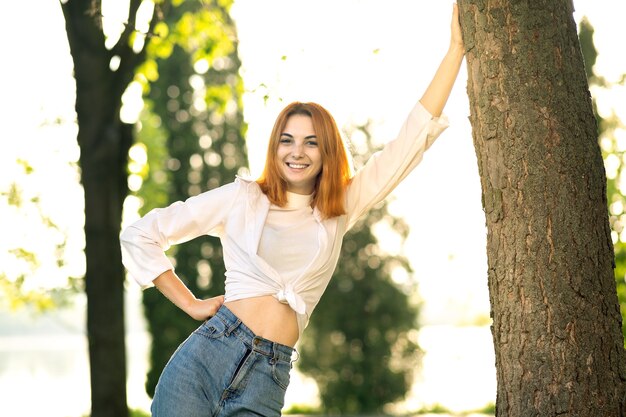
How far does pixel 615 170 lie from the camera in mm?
12734

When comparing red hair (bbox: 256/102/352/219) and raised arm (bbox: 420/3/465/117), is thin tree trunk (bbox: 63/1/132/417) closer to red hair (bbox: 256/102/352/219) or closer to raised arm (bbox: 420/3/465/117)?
red hair (bbox: 256/102/352/219)

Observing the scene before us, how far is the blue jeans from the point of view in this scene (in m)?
3.51

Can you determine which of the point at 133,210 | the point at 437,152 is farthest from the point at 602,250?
the point at 133,210

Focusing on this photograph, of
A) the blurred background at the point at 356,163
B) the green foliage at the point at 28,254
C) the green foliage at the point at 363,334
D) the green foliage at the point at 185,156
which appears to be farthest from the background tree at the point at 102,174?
the green foliage at the point at 185,156

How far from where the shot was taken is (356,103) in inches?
656

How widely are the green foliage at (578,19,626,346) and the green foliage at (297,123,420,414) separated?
4432 mm

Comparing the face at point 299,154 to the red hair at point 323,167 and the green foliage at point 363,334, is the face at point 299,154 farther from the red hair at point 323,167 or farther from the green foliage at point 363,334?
the green foliage at point 363,334

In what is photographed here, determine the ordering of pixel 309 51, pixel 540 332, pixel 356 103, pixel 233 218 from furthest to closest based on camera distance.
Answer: pixel 356 103 → pixel 309 51 → pixel 233 218 → pixel 540 332

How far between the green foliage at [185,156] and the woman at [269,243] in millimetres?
Result: 15744

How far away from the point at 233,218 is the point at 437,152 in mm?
14845

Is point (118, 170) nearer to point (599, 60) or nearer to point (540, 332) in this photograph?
point (540, 332)

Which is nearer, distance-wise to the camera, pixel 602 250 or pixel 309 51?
pixel 602 250

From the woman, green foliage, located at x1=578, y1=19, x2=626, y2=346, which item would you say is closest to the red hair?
the woman

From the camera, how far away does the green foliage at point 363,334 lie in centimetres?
1831
